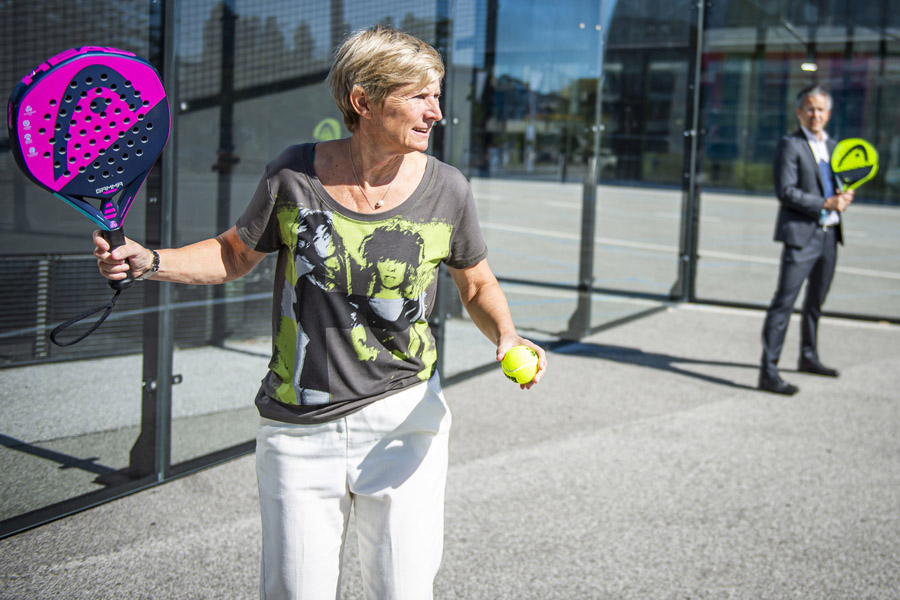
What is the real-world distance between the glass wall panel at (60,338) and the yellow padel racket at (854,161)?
4741mm

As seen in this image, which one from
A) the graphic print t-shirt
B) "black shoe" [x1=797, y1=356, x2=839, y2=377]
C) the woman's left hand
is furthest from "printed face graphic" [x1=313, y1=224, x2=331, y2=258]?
"black shoe" [x1=797, y1=356, x2=839, y2=377]

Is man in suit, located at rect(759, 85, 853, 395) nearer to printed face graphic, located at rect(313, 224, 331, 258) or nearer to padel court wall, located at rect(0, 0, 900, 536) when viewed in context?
padel court wall, located at rect(0, 0, 900, 536)

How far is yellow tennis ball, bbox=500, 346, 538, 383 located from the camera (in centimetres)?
212

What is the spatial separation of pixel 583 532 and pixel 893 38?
25.8 feet

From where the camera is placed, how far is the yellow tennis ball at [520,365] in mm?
2125

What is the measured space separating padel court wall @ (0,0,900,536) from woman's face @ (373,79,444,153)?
6.83 feet

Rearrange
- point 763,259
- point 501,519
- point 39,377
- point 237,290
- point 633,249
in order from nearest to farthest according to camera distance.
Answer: point 39,377
point 501,519
point 237,290
point 633,249
point 763,259

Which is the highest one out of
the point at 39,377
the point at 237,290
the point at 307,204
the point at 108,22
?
the point at 108,22

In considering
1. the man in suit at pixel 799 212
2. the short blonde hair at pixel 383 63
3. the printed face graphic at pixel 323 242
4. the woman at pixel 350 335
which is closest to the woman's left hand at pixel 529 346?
the woman at pixel 350 335

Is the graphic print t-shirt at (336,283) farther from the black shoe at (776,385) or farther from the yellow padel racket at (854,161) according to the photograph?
the yellow padel racket at (854,161)

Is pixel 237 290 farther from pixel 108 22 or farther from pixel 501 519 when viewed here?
pixel 501 519

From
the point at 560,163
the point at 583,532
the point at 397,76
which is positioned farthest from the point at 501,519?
the point at 560,163

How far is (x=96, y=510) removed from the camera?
3986 mm

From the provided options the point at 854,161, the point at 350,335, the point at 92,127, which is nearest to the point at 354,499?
the point at 350,335
